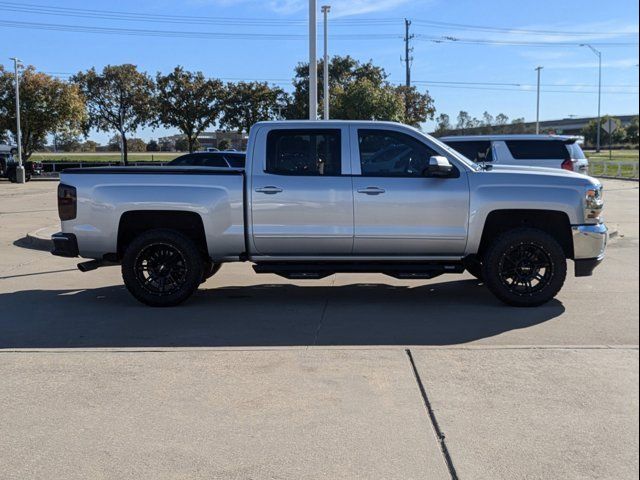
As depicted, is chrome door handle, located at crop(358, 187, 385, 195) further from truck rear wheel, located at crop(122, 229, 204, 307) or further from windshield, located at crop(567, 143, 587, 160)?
windshield, located at crop(567, 143, 587, 160)

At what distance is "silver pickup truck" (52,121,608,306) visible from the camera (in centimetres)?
701

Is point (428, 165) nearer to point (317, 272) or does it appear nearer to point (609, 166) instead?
point (317, 272)

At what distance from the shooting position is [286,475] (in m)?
3.50

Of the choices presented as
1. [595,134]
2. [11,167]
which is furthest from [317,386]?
[595,134]

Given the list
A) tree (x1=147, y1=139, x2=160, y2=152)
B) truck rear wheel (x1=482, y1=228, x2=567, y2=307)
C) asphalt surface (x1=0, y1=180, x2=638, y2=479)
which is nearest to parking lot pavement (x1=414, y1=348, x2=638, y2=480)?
asphalt surface (x1=0, y1=180, x2=638, y2=479)

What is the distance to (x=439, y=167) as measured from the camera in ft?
22.3

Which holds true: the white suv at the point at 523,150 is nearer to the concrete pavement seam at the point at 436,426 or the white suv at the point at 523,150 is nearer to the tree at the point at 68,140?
the concrete pavement seam at the point at 436,426

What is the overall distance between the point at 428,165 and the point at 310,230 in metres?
1.53

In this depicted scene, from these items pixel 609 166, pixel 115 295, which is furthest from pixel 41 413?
pixel 609 166

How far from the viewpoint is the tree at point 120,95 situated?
161ft

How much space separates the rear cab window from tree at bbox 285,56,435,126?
93.8ft

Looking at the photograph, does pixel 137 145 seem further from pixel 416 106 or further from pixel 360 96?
pixel 360 96

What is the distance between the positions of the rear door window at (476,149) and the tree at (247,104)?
36.8 meters

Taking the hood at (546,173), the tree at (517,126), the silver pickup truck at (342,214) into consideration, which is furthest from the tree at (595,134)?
the silver pickup truck at (342,214)
